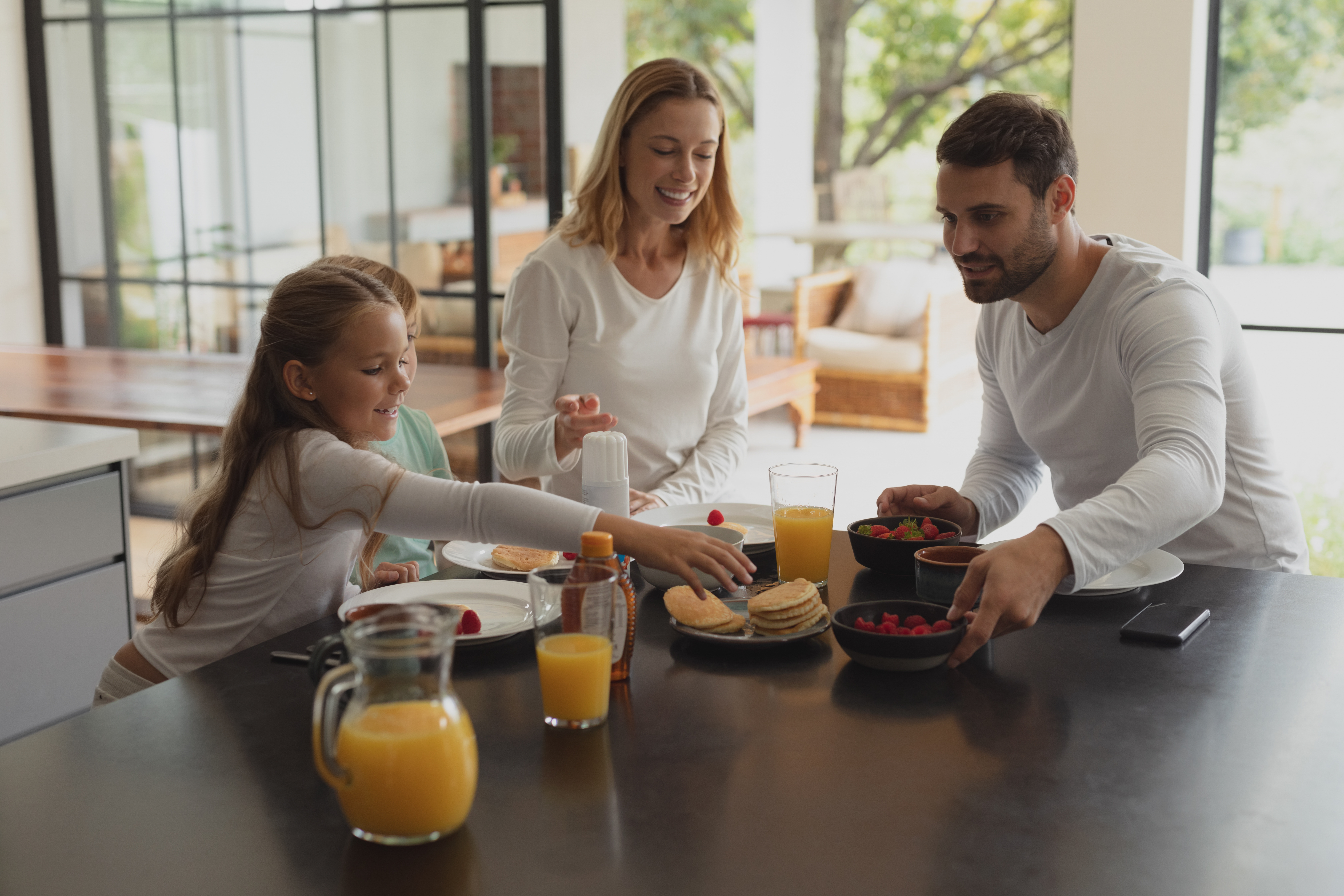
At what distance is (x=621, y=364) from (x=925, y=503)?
64 cm

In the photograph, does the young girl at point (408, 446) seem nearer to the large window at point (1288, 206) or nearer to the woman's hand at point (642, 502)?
the woman's hand at point (642, 502)

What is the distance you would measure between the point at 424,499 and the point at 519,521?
0.40ft

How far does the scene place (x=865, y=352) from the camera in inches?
274

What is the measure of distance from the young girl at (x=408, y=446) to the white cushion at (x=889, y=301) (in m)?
5.42

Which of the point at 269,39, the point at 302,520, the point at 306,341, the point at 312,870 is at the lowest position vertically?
the point at 312,870

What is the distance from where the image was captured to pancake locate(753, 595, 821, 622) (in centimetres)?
131

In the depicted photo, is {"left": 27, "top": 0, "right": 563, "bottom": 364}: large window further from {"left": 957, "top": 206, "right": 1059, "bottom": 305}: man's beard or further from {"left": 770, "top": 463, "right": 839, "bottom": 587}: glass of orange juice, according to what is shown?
{"left": 770, "top": 463, "right": 839, "bottom": 587}: glass of orange juice

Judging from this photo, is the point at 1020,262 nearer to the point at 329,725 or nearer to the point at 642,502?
the point at 642,502

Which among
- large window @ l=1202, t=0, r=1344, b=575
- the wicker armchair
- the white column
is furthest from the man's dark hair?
the white column

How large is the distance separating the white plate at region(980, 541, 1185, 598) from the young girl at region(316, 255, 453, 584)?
0.83 metres

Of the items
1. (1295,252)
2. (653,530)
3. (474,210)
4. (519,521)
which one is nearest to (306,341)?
(519,521)

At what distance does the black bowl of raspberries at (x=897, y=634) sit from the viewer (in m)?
1.21

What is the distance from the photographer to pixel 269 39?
443cm

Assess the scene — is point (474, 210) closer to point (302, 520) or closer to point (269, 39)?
point (269, 39)
